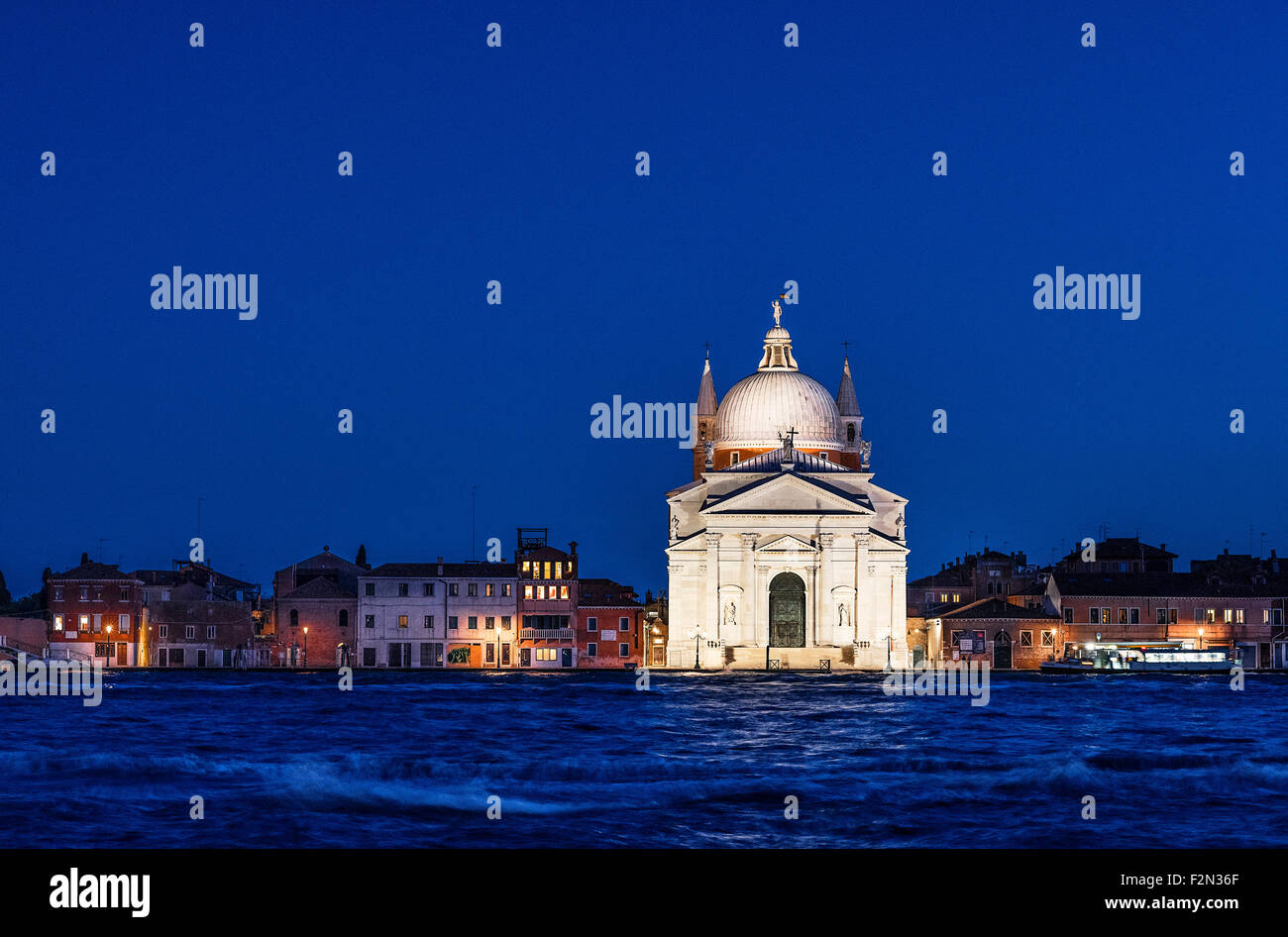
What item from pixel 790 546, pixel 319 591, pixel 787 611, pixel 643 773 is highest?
pixel 790 546

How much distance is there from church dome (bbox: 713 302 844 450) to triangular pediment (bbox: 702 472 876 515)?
1028cm

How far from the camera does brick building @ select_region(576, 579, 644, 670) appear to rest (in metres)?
73.3

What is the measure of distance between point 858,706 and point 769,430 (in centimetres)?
3795

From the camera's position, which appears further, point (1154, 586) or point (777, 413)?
point (777, 413)

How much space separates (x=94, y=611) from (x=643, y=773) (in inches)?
2155

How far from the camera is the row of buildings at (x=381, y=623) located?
72.9m

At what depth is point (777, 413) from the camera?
80312 mm

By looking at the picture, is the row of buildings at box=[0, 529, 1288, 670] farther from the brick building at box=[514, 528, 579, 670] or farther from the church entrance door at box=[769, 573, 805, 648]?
the church entrance door at box=[769, 573, 805, 648]

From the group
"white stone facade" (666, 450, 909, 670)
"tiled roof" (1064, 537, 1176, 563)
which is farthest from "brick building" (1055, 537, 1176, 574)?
"white stone facade" (666, 450, 909, 670)

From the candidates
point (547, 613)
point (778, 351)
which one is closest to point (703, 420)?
point (778, 351)

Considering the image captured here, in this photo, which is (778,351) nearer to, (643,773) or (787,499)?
(787,499)

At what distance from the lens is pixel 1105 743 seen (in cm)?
3078

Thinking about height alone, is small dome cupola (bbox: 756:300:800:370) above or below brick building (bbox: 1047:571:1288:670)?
above
